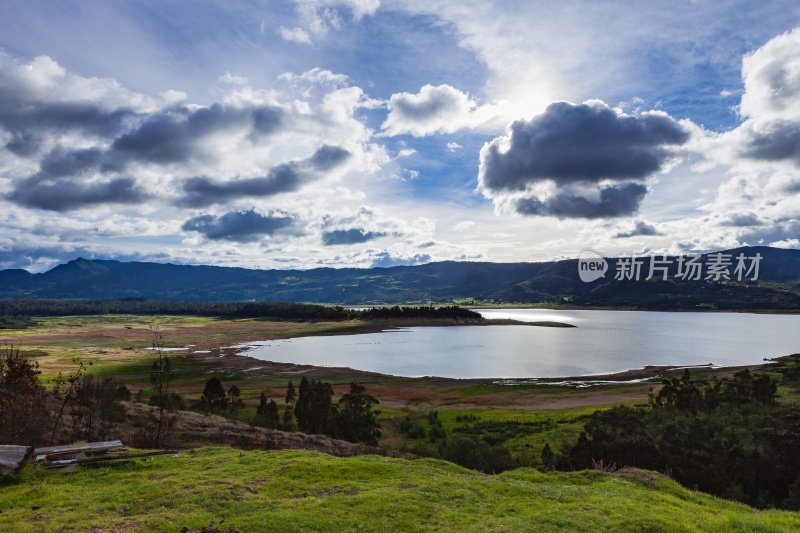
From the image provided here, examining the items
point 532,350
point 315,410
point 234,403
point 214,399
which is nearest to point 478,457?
point 315,410

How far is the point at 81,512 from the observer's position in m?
16.2

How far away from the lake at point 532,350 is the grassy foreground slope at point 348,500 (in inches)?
3340

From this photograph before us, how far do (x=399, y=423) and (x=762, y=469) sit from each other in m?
40.5

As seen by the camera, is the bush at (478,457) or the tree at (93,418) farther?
the bush at (478,457)

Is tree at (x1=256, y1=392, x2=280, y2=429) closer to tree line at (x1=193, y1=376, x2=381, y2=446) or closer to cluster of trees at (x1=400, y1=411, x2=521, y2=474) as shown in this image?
tree line at (x1=193, y1=376, x2=381, y2=446)

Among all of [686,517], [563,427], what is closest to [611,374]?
[563,427]

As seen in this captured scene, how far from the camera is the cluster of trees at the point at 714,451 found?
1030 inches

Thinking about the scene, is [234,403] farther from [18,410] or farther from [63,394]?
[18,410]

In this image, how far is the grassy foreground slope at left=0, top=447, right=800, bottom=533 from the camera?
50.1ft

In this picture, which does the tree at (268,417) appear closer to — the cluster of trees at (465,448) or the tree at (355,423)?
the tree at (355,423)

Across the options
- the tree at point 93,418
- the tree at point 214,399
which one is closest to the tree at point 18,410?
the tree at point 93,418

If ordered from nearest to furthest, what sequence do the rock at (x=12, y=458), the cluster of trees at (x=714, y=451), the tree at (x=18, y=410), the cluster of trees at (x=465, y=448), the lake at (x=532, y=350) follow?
the rock at (x=12, y=458) < the cluster of trees at (x=714, y=451) < the tree at (x=18, y=410) < the cluster of trees at (x=465, y=448) < the lake at (x=532, y=350)

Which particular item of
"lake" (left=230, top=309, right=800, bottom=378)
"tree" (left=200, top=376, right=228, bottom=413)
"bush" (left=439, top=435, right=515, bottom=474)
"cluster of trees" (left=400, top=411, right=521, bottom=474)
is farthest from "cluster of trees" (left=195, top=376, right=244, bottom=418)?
"lake" (left=230, top=309, right=800, bottom=378)

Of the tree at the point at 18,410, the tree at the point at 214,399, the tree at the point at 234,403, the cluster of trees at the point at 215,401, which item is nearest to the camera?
the tree at the point at 18,410
